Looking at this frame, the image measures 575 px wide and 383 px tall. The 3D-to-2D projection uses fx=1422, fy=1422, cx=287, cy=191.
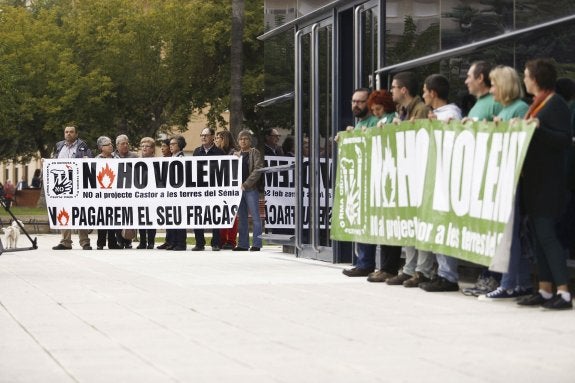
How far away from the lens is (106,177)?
23.0m

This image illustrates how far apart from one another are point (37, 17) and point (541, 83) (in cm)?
6037

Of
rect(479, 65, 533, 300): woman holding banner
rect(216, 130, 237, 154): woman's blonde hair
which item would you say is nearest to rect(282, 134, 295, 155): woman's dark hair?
rect(216, 130, 237, 154): woman's blonde hair

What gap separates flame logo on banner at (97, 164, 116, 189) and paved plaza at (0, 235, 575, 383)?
8.40m

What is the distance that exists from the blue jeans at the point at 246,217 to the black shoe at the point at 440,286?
9392 mm

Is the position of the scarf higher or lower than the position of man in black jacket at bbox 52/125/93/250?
higher

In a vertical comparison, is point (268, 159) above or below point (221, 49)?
below

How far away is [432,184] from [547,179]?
199 cm

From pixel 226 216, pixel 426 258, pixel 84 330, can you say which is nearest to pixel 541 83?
pixel 426 258

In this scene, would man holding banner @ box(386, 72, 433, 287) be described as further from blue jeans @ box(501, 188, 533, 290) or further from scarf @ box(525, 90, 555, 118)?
scarf @ box(525, 90, 555, 118)

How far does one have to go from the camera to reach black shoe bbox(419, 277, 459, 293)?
12508 mm

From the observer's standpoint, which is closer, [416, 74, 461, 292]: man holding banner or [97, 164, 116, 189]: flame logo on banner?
[416, 74, 461, 292]: man holding banner

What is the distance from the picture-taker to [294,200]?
20.2 metres

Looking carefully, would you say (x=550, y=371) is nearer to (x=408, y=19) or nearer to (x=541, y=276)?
(x=541, y=276)

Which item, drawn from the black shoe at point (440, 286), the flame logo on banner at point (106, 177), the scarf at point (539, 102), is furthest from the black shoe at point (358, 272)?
the flame logo on banner at point (106, 177)
